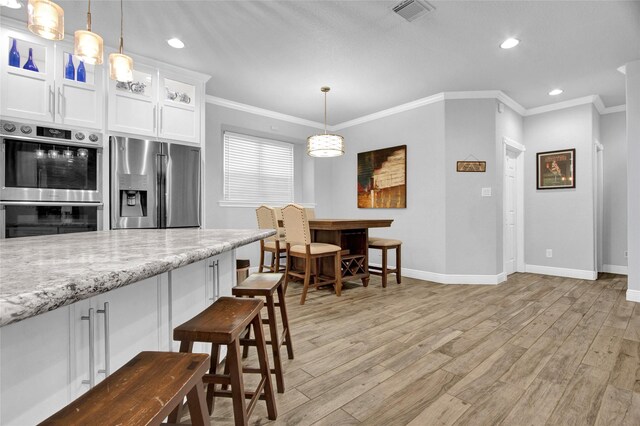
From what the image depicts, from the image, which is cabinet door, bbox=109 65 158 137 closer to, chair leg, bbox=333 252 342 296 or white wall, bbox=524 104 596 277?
chair leg, bbox=333 252 342 296

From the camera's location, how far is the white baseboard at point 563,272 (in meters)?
4.47

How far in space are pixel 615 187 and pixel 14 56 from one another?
24.9 feet

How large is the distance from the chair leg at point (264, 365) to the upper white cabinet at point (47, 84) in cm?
279

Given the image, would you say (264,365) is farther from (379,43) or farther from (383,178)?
(383,178)

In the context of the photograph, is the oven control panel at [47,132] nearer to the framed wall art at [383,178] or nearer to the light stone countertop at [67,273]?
the light stone countertop at [67,273]

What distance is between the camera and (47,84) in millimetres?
2734

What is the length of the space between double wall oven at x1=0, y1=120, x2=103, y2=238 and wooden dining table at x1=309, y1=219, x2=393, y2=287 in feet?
7.42

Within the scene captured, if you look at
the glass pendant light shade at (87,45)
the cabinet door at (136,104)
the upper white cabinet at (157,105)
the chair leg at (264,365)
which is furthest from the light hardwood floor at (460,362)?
the cabinet door at (136,104)

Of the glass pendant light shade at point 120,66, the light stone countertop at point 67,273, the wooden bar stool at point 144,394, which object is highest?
the glass pendant light shade at point 120,66

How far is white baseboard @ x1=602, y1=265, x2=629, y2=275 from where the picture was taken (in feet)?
15.8

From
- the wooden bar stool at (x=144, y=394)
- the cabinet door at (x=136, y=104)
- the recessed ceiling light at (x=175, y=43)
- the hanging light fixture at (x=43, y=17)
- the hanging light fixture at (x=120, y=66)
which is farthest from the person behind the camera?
the cabinet door at (x=136, y=104)

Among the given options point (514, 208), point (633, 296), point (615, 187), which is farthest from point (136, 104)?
point (615, 187)

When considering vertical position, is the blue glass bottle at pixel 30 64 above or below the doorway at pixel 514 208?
above

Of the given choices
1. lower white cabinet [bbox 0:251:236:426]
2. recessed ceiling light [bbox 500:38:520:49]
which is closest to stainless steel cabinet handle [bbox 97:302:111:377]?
lower white cabinet [bbox 0:251:236:426]
